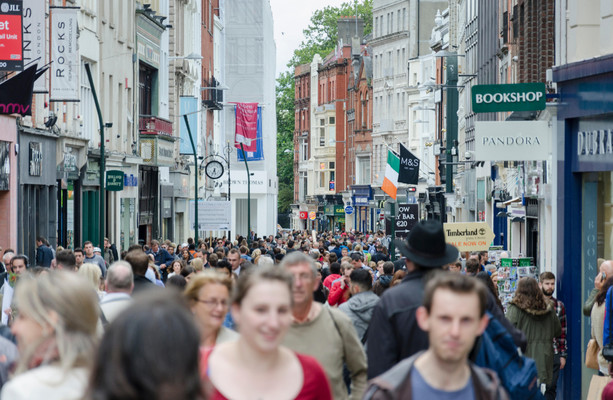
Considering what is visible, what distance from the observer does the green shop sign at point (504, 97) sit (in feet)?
56.4

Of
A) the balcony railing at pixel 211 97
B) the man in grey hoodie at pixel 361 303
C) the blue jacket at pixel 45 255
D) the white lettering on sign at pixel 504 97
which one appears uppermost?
the balcony railing at pixel 211 97

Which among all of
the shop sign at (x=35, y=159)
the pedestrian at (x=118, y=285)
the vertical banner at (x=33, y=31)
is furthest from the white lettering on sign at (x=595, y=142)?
the shop sign at (x=35, y=159)

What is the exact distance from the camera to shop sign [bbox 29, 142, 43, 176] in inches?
1200

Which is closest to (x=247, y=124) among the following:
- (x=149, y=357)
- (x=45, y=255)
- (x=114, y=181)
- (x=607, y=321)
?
(x=114, y=181)

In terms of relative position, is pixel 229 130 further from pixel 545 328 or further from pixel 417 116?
→ pixel 545 328

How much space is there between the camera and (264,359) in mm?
5145

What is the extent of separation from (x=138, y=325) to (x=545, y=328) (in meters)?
10.2

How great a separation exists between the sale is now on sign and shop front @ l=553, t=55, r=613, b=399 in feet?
18.1

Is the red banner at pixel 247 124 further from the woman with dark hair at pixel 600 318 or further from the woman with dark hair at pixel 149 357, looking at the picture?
the woman with dark hair at pixel 149 357

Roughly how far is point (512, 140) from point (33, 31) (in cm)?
1148

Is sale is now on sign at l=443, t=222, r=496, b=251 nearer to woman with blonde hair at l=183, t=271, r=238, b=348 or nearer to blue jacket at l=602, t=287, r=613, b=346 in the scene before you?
blue jacket at l=602, t=287, r=613, b=346

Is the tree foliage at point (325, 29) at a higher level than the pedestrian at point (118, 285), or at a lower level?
higher

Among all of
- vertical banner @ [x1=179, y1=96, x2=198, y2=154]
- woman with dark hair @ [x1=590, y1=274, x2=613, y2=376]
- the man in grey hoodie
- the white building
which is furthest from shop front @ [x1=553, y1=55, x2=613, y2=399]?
the white building

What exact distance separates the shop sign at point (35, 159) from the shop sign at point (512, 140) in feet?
→ 48.2
